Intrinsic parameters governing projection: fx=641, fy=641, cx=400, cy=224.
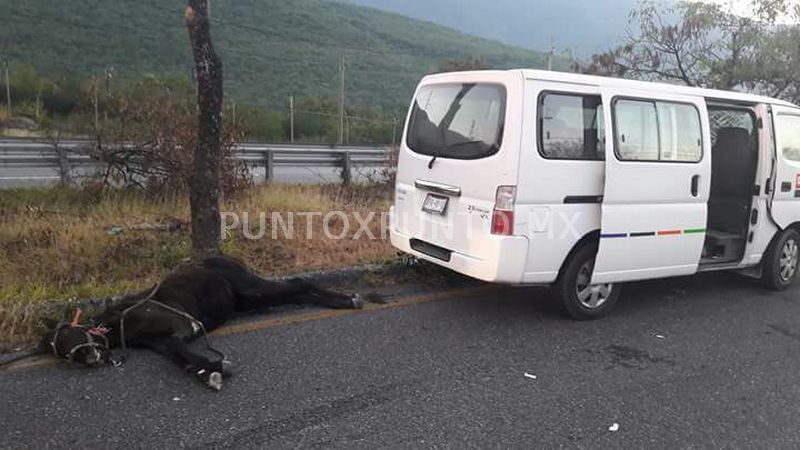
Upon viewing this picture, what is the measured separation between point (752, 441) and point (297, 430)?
2333mm

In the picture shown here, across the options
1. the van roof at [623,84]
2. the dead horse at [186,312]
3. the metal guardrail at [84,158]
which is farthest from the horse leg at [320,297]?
the metal guardrail at [84,158]

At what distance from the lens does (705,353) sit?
4543 mm

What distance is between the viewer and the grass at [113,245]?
4.69m

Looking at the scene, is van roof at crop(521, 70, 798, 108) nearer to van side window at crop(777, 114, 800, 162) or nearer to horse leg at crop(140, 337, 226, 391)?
van side window at crop(777, 114, 800, 162)

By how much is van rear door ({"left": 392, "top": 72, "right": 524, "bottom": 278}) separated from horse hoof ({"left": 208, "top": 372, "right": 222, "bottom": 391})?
2023mm

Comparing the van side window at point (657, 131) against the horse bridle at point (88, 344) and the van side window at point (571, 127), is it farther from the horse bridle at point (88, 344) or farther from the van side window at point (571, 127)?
the horse bridle at point (88, 344)

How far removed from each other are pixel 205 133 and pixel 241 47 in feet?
172

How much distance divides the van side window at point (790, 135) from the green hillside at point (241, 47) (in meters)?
30.5

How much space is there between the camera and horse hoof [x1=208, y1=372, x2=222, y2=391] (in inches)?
140

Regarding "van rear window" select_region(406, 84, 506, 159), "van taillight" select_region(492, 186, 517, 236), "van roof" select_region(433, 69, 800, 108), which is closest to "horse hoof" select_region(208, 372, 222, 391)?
"van taillight" select_region(492, 186, 517, 236)

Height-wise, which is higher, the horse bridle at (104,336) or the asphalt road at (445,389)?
the horse bridle at (104,336)

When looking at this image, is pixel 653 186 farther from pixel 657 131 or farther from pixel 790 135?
pixel 790 135

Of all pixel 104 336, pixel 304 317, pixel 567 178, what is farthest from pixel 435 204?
pixel 104 336

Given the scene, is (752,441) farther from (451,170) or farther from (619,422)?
(451,170)
